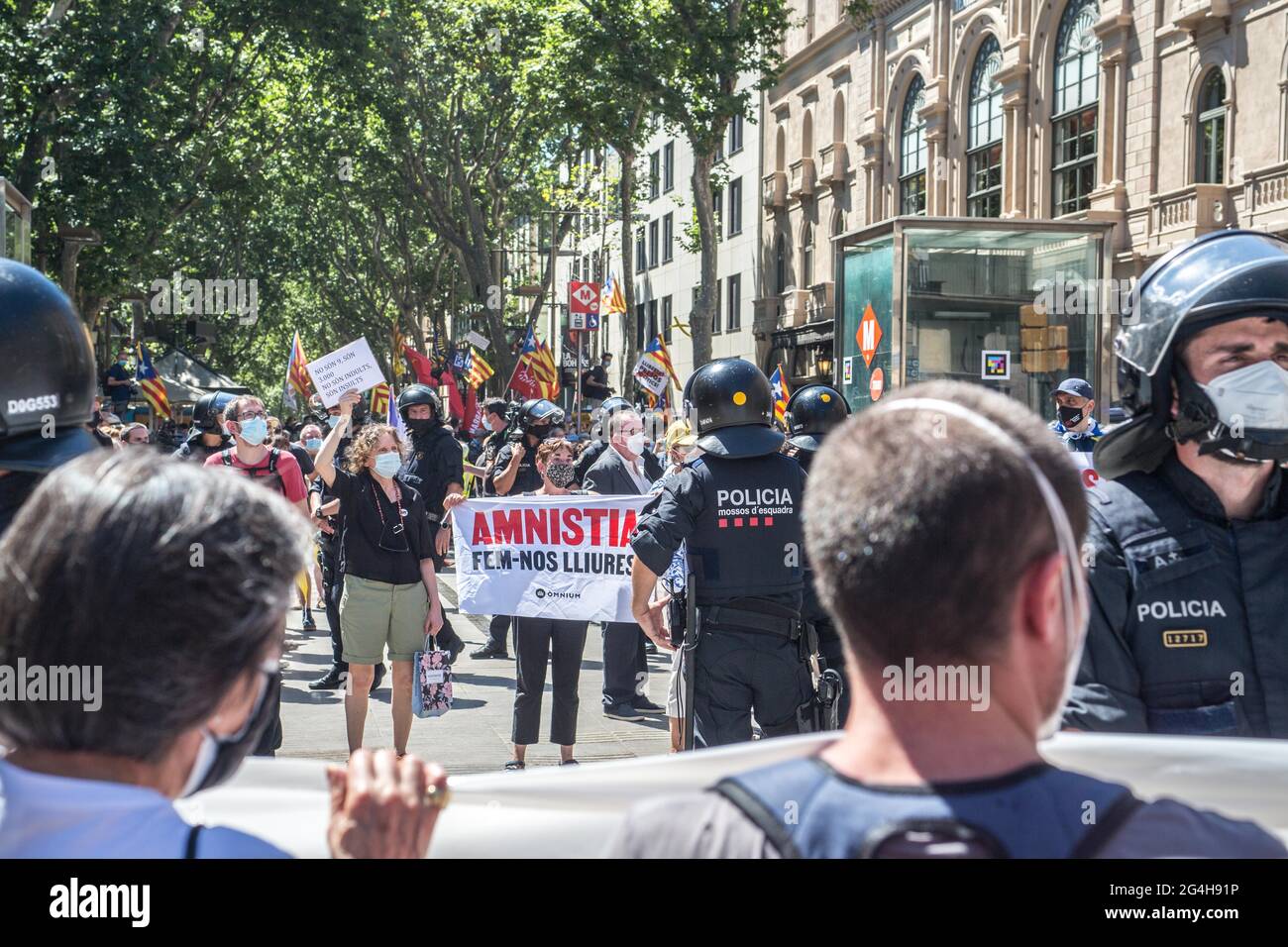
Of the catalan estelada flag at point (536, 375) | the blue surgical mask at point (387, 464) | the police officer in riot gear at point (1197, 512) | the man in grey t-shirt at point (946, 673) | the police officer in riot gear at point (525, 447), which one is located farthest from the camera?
the catalan estelada flag at point (536, 375)

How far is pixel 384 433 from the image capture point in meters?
7.93

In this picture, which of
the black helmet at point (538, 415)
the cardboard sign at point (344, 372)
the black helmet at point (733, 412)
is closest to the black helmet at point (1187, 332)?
the black helmet at point (733, 412)

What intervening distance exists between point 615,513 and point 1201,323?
5.83m

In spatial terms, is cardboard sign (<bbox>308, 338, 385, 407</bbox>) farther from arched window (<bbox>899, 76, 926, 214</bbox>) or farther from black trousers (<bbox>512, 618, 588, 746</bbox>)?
arched window (<bbox>899, 76, 926, 214</bbox>)

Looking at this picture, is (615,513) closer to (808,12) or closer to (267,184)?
(267,184)

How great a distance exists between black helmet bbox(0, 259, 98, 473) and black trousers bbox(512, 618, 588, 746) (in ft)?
15.2

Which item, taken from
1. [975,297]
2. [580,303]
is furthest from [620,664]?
[580,303]

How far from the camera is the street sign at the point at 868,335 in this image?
16703mm

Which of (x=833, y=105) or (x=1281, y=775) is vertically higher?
(x=833, y=105)

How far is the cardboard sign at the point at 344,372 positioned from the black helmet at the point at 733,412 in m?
4.15

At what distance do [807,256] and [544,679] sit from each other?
35.4 metres

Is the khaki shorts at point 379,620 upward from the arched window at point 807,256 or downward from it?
downward

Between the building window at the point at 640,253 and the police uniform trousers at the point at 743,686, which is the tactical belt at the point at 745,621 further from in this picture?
the building window at the point at 640,253
